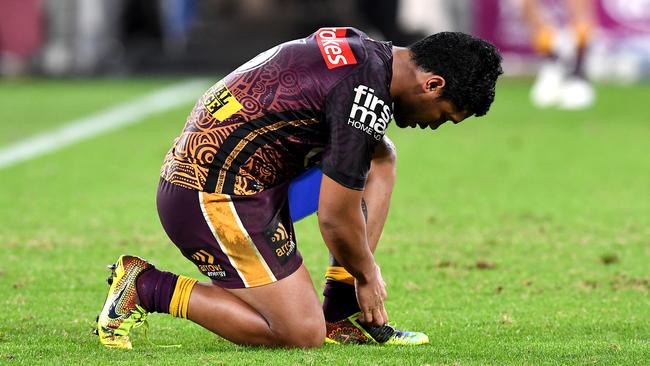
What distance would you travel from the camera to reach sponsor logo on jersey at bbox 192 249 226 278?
18.4 ft

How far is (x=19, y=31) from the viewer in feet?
79.9

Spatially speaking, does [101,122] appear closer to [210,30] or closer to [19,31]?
[19,31]

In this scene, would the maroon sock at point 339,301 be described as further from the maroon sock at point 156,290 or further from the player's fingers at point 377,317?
the maroon sock at point 156,290

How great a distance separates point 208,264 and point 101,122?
37.5ft

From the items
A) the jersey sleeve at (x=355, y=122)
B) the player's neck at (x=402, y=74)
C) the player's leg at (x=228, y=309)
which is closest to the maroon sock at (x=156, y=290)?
the player's leg at (x=228, y=309)

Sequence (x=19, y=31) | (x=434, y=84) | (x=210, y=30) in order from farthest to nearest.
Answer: (x=210, y=30), (x=19, y=31), (x=434, y=84)

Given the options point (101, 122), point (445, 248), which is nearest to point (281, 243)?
point (445, 248)

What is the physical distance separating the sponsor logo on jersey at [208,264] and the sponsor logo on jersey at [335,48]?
36.9 inches

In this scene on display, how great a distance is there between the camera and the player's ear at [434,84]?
528 cm

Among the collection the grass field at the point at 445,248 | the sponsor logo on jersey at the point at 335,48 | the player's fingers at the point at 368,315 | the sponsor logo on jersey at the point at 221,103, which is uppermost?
the sponsor logo on jersey at the point at 335,48

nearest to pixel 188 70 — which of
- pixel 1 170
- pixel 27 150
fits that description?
pixel 27 150

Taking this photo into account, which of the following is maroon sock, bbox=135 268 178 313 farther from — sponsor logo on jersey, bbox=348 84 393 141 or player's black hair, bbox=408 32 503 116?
player's black hair, bbox=408 32 503 116

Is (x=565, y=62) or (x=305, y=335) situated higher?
(x=305, y=335)

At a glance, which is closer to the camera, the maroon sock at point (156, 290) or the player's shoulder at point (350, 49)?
the player's shoulder at point (350, 49)
